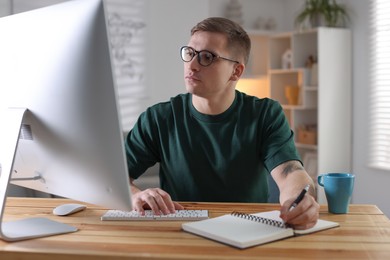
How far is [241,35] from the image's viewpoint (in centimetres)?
201

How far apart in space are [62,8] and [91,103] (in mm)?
233

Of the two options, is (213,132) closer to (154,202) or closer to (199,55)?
(199,55)

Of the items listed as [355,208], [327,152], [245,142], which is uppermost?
[245,142]

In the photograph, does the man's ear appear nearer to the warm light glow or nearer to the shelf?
the shelf

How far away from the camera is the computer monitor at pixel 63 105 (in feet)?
3.59

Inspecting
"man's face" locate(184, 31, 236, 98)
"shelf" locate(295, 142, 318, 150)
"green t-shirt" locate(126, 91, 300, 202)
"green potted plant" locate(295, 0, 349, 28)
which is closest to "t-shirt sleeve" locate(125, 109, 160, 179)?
"green t-shirt" locate(126, 91, 300, 202)

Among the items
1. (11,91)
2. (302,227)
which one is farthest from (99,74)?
(302,227)

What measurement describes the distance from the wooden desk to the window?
287cm

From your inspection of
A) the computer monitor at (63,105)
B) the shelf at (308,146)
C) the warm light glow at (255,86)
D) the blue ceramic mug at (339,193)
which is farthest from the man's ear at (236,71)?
the warm light glow at (255,86)

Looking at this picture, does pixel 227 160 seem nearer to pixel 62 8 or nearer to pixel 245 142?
pixel 245 142

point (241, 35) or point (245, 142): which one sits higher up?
point (241, 35)

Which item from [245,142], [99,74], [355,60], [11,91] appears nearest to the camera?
[99,74]

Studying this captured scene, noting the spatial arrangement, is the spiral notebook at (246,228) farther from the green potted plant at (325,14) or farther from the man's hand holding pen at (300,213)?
the green potted plant at (325,14)

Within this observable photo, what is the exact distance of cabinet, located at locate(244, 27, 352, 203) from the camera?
14.6 feet
